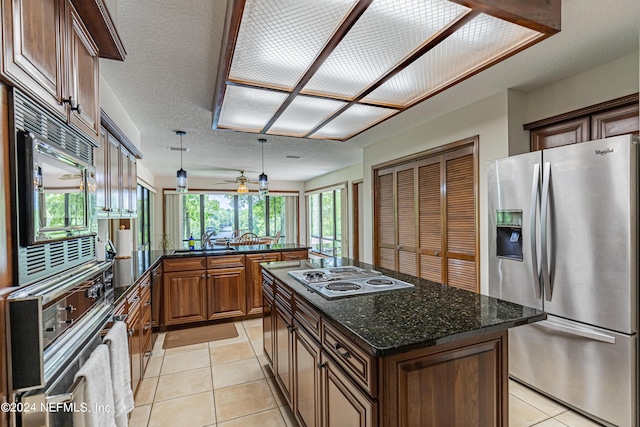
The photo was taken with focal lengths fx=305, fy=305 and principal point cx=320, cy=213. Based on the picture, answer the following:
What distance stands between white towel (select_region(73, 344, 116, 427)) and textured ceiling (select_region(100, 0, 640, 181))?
1677 millimetres

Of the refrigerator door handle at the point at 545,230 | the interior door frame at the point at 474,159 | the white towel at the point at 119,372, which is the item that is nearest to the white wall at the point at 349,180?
the interior door frame at the point at 474,159

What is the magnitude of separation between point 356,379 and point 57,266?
1134 mm

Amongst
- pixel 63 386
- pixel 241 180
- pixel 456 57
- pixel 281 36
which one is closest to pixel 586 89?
pixel 456 57

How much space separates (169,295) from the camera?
11.9ft

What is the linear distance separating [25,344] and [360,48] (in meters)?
1.95

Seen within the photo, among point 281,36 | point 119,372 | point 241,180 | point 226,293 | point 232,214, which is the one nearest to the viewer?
point 119,372

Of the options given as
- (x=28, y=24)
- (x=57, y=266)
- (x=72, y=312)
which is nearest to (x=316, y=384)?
(x=72, y=312)

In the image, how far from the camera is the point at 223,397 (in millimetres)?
2330

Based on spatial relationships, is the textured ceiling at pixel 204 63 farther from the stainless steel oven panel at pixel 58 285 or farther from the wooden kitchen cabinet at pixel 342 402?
the wooden kitchen cabinet at pixel 342 402

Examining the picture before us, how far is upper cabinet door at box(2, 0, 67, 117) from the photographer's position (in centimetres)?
83

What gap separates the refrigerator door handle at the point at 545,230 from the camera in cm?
216

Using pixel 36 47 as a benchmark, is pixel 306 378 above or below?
below

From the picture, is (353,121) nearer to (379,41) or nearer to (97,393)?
(379,41)

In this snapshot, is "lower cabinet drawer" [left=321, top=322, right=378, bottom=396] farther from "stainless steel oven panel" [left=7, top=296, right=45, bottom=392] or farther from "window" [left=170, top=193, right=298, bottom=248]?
"window" [left=170, top=193, right=298, bottom=248]
